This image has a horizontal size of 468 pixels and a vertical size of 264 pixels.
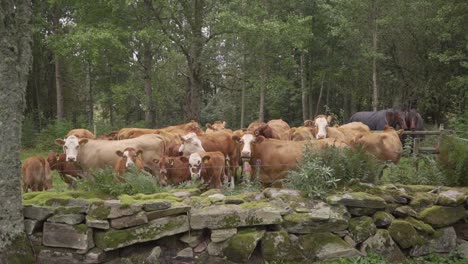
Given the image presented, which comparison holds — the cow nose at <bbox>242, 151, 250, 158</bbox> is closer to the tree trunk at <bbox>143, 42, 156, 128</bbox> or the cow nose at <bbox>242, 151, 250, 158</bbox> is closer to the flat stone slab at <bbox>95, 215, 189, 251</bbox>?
the flat stone slab at <bbox>95, 215, 189, 251</bbox>

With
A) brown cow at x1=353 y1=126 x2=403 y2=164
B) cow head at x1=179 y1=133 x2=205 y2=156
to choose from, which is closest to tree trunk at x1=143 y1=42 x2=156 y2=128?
cow head at x1=179 y1=133 x2=205 y2=156

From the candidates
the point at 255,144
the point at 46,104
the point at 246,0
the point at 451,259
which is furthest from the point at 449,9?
the point at 46,104

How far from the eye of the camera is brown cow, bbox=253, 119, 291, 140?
37.0 ft

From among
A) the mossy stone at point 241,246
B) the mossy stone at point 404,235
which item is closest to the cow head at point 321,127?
the mossy stone at point 404,235

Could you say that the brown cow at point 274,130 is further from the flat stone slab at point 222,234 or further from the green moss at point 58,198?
the green moss at point 58,198

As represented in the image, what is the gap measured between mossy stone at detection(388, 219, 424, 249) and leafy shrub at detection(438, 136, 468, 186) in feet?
4.95

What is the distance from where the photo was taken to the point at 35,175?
32.4 ft

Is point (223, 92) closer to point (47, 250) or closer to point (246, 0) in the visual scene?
point (246, 0)

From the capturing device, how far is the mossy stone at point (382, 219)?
6.59m

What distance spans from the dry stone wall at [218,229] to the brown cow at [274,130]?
173 inches

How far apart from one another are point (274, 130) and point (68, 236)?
7.11 m

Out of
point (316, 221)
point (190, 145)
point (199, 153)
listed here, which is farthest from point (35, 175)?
point (316, 221)

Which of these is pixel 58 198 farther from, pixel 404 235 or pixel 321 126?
pixel 321 126

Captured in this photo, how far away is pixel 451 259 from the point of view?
260 inches
